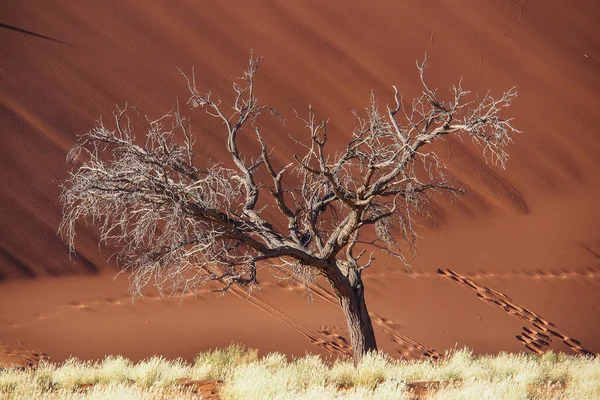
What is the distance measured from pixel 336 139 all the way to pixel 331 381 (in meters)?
11.6

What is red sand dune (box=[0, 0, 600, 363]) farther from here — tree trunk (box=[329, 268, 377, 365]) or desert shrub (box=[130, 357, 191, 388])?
desert shrub (box=[130, 357, 191, 388])

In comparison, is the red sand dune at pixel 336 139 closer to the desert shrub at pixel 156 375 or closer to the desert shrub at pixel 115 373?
the desert shrub at pixel 115 373

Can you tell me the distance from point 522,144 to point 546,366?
10.4 metres

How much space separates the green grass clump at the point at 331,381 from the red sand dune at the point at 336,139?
4.04 metres

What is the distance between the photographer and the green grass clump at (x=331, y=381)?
6.77 m

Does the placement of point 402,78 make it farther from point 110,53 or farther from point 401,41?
point 110,53

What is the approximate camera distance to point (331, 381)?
7672 millimetres

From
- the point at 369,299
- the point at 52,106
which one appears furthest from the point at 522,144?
the point at 52,106

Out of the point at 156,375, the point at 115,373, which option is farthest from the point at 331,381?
the point at 115,373

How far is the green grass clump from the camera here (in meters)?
6.77

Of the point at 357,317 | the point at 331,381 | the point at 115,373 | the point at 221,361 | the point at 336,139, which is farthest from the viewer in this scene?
the point at 336,139

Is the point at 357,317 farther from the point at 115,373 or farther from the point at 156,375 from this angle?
the point at 115,373

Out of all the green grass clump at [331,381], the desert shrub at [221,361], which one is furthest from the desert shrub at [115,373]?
the desert shrub at [221,361]

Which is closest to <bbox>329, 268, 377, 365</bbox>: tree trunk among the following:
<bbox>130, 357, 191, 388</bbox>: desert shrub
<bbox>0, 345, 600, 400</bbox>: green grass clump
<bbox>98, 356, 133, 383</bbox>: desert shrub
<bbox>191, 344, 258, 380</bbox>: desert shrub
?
<bbox>0, 345, 600, 400</bbox>: green grass clump
